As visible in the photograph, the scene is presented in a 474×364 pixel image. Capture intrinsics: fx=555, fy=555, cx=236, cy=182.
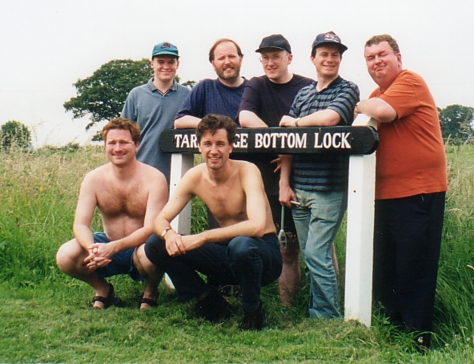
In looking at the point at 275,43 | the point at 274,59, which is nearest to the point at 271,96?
the point at 274,59

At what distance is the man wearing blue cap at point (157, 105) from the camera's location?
5.42m

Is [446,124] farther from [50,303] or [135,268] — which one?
[50,303]

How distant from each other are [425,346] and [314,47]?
225 cm

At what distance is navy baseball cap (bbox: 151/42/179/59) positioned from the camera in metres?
5.46

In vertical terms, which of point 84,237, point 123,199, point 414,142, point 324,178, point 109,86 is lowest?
point 84,237

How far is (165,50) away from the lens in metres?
5.47

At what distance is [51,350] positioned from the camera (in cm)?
339

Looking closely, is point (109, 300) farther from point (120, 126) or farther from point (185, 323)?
point (120, 126)

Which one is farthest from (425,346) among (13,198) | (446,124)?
(13,198)

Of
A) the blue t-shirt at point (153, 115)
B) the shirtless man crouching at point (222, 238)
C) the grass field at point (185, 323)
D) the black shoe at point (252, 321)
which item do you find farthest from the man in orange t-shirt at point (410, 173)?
the blue t-shirt at point (153, 115)

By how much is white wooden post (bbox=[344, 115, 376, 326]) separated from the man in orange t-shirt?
143 mm

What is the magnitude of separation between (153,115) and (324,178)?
2.13 meters

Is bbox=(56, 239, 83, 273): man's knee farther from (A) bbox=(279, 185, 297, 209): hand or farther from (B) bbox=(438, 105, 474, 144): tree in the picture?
(B) bbox=(438, 105, 474, 144): tree

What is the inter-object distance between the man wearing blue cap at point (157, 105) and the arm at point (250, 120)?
1.27 m
